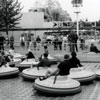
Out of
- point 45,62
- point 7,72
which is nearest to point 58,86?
point 45,62

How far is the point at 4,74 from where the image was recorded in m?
15.6

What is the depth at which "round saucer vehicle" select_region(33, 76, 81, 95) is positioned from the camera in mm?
11406

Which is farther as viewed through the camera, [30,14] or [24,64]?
[30,14]

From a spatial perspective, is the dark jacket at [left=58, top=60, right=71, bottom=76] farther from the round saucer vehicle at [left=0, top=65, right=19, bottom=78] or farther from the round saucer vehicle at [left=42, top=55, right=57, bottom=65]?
the round saucer vehicle at [left=42, top=55, right=57, bottom=65]

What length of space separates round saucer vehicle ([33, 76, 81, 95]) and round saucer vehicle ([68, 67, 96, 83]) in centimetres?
180

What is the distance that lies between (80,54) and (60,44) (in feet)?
8.14

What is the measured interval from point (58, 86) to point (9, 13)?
3466 cm

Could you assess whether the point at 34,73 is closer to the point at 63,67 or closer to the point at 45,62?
the point at 45,62

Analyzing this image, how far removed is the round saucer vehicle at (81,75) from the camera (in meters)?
13.7

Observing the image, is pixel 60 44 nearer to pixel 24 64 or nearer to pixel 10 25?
pixel 24 64

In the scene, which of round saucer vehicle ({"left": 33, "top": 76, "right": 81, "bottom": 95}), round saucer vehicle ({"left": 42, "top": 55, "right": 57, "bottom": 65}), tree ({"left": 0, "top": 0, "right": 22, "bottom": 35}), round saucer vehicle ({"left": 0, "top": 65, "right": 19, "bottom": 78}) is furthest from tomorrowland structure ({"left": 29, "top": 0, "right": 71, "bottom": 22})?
round saucer vehicle ({"left": 33, "top": 76, "right": 81, "bottom": 95})

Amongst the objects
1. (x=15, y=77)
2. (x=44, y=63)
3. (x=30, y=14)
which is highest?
(x=30, y=14)

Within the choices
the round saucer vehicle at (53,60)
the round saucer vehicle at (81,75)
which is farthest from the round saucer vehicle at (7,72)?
the round saucer vehicle at (53,60)

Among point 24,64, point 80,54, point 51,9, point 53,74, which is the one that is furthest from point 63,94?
point 51,9
